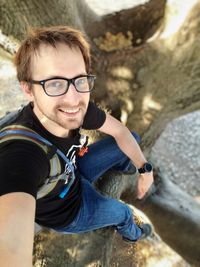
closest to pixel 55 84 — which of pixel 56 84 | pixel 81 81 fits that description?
pixel 56 84

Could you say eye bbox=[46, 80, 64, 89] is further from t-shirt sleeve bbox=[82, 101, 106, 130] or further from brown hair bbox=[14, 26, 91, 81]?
t-shirt sleeve bbox=[82, 101, 106, 130]

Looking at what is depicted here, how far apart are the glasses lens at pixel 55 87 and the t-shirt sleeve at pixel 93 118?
1.59ft

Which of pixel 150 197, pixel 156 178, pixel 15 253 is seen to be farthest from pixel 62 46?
pixel 156 178

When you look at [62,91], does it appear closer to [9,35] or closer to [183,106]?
[9,35]

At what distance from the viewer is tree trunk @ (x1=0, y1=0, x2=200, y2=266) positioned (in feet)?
8.29

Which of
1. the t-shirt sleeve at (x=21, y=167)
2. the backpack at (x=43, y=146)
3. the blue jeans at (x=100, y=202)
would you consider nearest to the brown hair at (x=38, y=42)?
the backpack at (x=43, y=146)

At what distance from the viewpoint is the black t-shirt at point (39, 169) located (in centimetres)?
144

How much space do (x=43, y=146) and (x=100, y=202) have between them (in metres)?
0.84

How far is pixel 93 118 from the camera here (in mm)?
2271

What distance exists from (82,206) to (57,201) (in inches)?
10.3

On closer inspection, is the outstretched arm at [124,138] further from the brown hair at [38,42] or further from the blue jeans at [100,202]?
the brown hair at [38,42]

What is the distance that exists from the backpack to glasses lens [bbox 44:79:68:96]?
0.18m

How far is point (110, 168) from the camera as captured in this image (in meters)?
2.85

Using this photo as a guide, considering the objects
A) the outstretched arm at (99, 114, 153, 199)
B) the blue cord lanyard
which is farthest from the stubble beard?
the outstretched arm at (99, 114, 153, 199)
